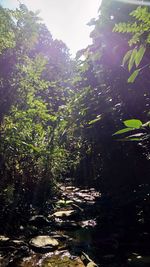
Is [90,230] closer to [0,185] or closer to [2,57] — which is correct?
[0,185]

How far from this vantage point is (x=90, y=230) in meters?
6.27

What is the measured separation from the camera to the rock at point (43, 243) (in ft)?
16.4

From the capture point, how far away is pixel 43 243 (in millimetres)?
5199

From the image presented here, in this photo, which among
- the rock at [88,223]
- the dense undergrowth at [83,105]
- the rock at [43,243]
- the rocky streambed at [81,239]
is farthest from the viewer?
the rock at [88,223]

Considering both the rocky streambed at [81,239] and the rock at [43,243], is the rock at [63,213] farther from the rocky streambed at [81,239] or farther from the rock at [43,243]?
the rock at [43,243]

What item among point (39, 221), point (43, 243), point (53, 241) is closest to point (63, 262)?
point (43, 243)

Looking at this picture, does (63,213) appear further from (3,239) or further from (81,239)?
(3,239)

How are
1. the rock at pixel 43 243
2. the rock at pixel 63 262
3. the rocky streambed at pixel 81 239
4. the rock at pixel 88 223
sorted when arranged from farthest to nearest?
the rock at pixel 88 223
the rock at pixel 43 243
the rocky streambed at pixel 81 239
the rock at pixel 63 262

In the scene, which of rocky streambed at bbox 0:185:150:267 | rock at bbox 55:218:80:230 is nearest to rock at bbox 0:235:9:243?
rocky streambed at bbox 0:185:150:267

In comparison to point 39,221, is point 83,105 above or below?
above

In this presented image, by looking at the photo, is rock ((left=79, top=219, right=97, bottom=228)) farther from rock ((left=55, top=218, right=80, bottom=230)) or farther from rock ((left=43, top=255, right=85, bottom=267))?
rock ((left=43, top=255, right=85, bottom=267))

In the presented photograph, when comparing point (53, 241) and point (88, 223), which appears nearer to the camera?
point (53, 241)

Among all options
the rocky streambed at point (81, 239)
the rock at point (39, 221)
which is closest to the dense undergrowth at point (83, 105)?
the rock at point (39, 221)

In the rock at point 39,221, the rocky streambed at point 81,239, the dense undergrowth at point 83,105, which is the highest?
the dense undergrowth at point 83,105
